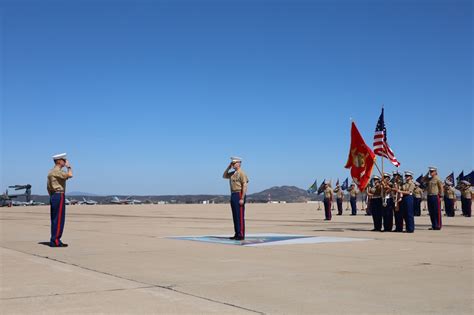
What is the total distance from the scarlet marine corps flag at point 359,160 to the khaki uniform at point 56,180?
28.5 ft

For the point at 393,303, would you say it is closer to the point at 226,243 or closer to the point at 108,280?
the point at 108,280

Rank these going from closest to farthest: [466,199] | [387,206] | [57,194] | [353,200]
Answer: [57,194]
[387,206]
[466,199]
[353,200]

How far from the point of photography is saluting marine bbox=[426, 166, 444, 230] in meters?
17.8

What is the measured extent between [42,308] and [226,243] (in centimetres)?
738

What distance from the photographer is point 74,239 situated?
46.8ft

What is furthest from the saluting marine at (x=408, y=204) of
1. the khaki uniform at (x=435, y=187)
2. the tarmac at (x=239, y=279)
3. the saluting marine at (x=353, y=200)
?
the saluting marine at (x=353, y=200)

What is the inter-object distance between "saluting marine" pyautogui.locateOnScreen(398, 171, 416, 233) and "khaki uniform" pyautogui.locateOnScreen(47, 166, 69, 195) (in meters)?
9.23

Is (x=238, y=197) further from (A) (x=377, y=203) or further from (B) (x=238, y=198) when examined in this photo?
(A) (x=377, y=203)

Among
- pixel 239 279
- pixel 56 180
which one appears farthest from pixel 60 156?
pixel 239 279

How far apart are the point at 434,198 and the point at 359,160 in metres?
2.74

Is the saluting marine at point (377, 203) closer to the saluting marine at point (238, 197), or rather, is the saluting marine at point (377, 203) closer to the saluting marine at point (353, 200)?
the saluting marine at point (238, 197)

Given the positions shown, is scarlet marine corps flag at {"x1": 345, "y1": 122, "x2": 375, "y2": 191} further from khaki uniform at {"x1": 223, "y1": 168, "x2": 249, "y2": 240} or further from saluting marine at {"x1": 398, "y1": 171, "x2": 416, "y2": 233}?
khaki uniform at {"x1": 223, "y1": 168, "x2": 249, "y2": 240}

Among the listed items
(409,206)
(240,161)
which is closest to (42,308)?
(240,161)

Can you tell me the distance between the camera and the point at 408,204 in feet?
54.2
